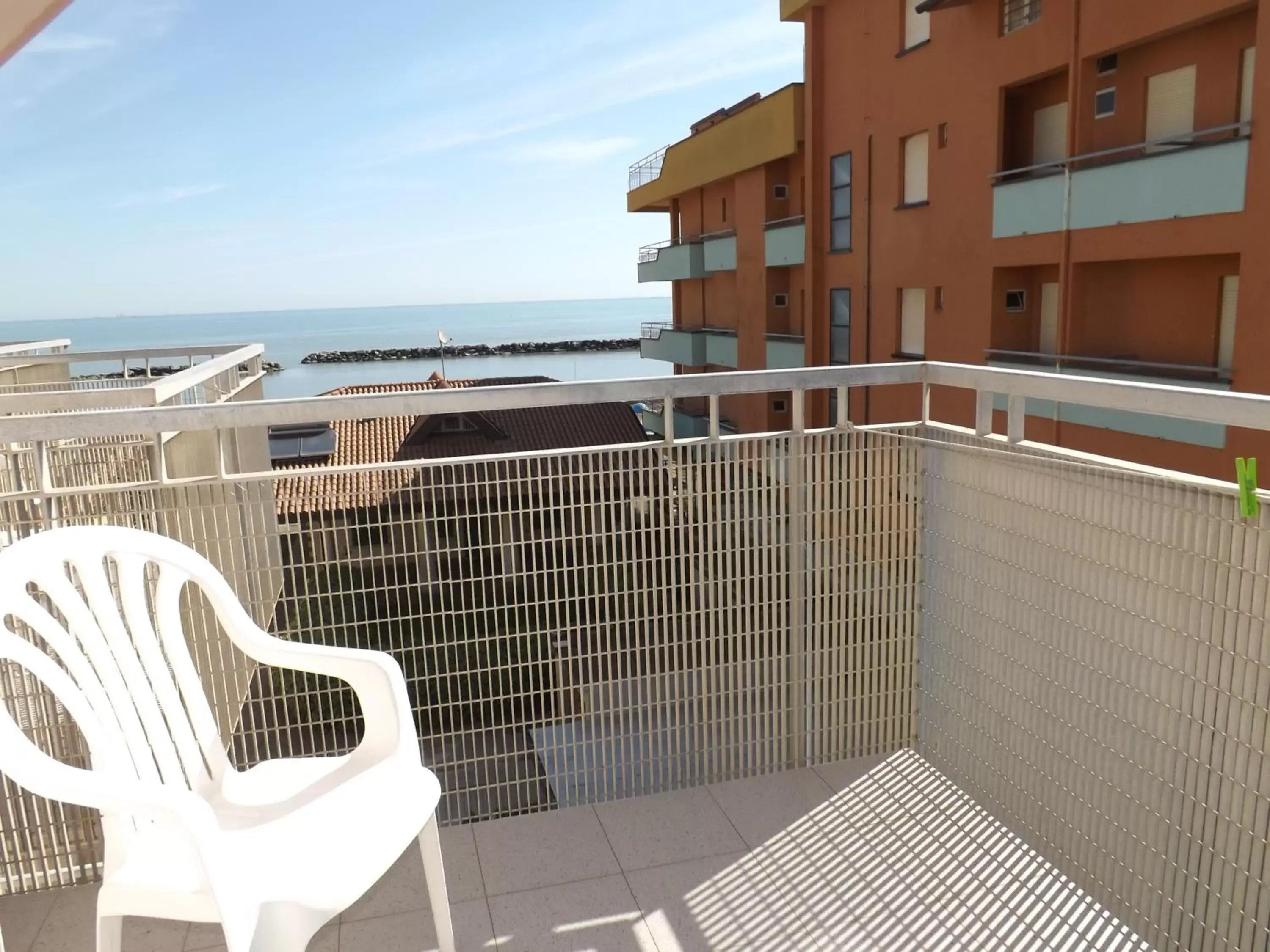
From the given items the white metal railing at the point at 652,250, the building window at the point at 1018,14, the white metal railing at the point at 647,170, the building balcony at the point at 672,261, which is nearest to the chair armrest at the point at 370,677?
the building window at the point at 1018,14

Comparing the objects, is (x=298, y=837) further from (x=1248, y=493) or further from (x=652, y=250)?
(x=652, y=250)

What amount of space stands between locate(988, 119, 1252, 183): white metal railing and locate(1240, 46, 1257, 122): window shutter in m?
0.16

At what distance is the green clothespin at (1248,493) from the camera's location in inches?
Result: 72.2

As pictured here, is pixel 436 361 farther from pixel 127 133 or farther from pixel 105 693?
pixel 105 693

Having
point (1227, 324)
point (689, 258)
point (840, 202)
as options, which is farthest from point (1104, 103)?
point (689, 258)

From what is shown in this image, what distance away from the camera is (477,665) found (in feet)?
9.50

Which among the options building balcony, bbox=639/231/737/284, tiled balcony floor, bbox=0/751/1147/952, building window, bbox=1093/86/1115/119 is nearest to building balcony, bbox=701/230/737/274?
building balcony, bbox=639/231/737/284

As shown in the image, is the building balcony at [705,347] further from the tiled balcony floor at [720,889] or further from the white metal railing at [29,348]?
the tiled balcony floor at [720,889]

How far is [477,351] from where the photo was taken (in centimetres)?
9744

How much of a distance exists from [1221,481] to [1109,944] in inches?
48.2

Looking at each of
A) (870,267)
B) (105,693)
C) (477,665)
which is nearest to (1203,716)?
(477,665)

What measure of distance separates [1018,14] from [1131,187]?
3.41 meters

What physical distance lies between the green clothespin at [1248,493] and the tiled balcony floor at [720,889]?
3.81ft

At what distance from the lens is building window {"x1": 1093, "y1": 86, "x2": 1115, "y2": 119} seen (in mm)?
11203
